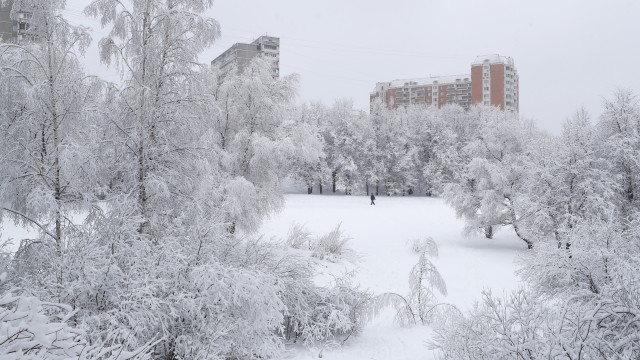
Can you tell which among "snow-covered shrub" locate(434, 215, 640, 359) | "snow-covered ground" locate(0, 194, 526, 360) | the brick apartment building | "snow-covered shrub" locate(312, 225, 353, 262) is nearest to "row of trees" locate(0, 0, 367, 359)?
"snow-covered ground" locate(0, 194, 526, 360)

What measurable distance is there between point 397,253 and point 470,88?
79.5 m

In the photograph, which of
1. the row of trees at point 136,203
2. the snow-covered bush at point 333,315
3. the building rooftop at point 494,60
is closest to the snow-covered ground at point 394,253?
the snow-covered bush at point 333,315

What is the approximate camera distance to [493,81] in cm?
8638

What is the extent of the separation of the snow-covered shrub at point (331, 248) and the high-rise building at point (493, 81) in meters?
74.4

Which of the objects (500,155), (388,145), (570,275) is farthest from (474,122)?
(570,275)

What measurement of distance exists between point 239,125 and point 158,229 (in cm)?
973

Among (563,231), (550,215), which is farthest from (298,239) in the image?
(563,231)

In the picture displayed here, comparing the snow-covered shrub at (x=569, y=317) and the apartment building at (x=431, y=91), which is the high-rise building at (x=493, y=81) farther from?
the snow-covered shrub at (x=569, y=317)

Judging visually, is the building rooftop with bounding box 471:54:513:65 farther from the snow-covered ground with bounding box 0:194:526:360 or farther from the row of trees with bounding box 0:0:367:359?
the row of trees with bounding box 0:0:367:359

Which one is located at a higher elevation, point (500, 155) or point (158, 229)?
point (500, 155)

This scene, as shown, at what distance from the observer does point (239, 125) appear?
60.0 ft

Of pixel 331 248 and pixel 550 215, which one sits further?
pixel 331 248

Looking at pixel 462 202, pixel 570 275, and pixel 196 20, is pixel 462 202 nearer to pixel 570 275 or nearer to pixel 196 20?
pixel 570 275

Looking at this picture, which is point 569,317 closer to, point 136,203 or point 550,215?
point 136,203
